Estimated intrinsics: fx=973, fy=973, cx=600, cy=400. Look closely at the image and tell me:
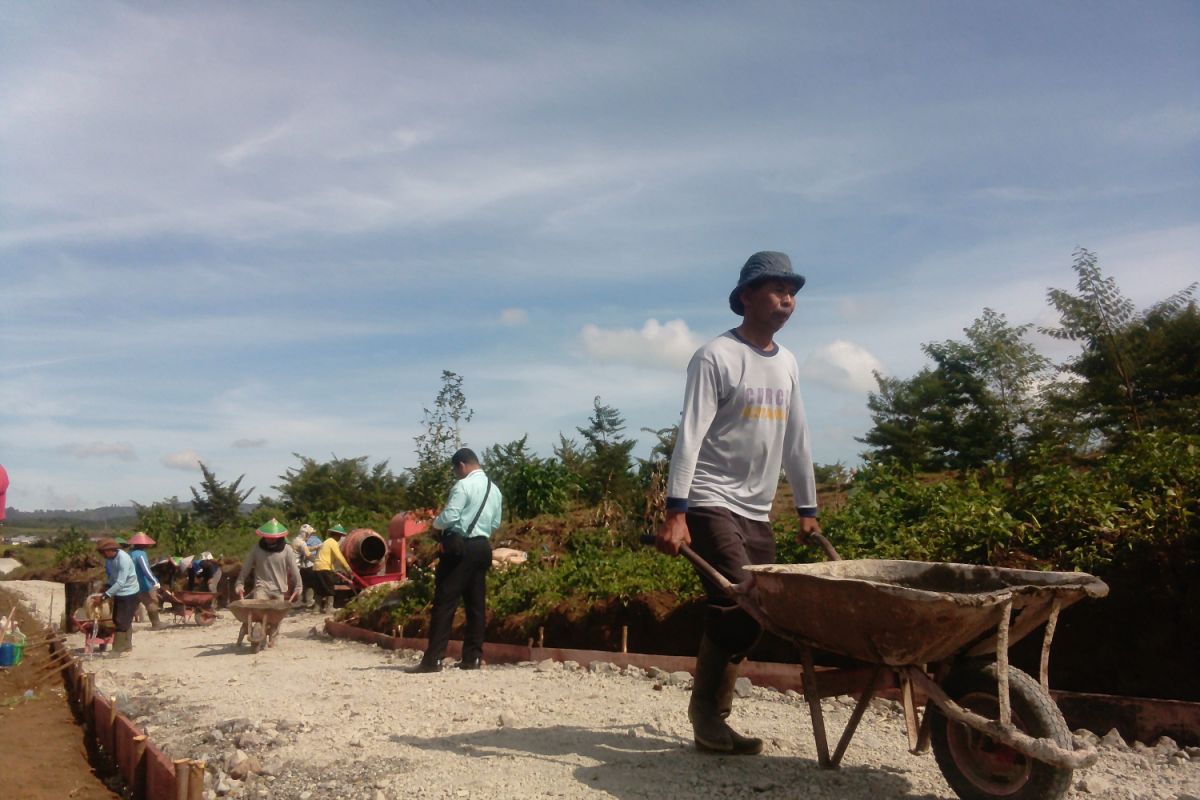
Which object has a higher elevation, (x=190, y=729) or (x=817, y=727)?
(x=817, y=727)

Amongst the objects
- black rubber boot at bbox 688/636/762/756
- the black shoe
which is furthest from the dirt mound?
black rubber boot at bbox 688/636/762/756

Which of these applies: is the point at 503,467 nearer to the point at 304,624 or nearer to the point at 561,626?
the point at 304,624

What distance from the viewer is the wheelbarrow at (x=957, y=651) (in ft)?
9.53

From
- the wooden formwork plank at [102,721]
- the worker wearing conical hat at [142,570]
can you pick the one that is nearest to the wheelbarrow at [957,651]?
the wooden formwork plank at [102,721]

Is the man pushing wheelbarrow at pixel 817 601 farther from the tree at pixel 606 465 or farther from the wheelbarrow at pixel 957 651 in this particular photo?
the tree at pixel 606 465

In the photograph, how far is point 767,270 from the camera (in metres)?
3.99

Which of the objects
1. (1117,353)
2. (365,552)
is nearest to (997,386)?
(1117,353)

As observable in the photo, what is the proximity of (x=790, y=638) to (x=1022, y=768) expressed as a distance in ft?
2.88

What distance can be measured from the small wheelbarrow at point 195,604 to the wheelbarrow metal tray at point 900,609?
1121 centimetres

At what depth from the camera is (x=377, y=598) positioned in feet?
35.2

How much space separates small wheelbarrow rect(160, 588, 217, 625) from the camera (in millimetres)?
12836

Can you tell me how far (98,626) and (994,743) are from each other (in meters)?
10.1

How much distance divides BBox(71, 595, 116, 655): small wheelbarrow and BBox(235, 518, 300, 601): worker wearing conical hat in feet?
5.33

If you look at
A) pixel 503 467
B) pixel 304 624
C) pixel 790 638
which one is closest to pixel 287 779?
→ pixel 790 638
